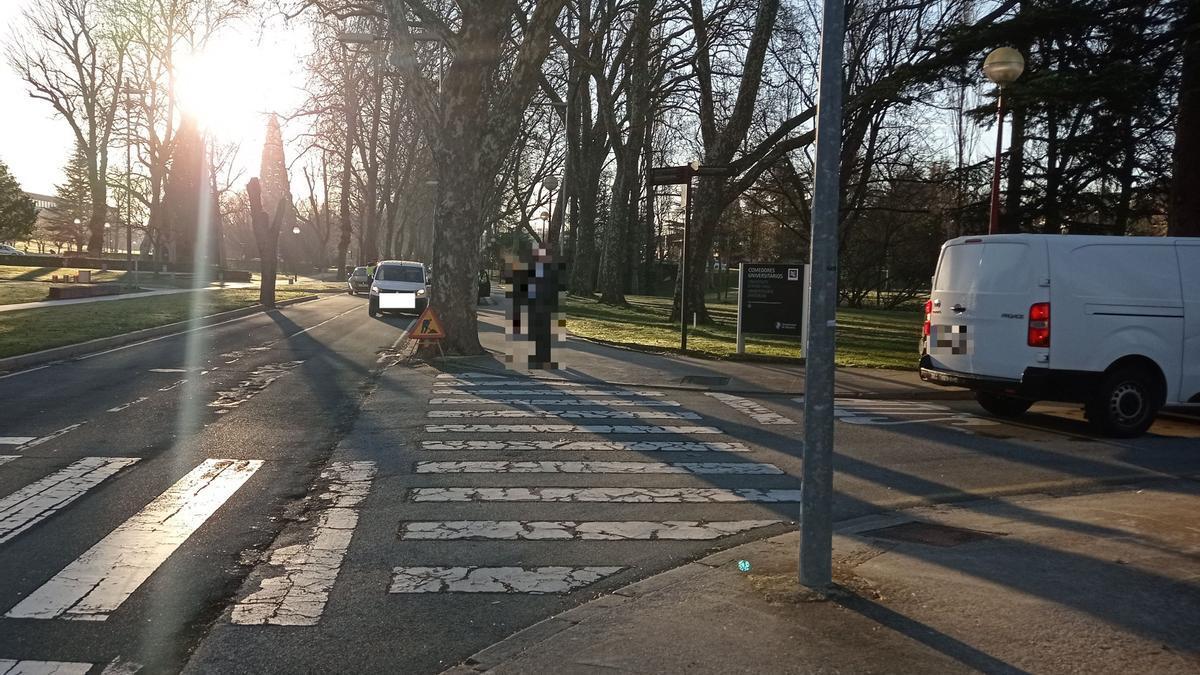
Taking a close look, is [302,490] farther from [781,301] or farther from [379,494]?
[781,301]

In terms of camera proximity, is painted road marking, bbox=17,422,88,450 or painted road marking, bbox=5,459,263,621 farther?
painted road marking, bbox=17,422,88,450

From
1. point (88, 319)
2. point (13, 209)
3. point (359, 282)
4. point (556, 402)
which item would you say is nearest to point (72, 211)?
point (13, 209)

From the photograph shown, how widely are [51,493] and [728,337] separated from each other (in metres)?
18.3

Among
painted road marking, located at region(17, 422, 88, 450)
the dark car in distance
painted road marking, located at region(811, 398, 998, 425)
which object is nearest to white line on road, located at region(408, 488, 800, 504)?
painted road marking, located at region(17, 422, 88, 450)

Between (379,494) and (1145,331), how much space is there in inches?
338

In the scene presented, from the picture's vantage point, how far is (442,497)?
7.23 meters

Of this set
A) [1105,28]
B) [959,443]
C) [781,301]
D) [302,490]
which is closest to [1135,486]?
[959,443]

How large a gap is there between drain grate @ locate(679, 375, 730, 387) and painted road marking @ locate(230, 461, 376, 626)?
8155 millimetres

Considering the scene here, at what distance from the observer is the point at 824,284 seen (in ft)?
15.9

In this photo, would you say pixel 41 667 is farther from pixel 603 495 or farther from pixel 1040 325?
pixel 1040 325

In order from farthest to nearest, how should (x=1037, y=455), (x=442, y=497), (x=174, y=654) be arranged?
(x=1037, y=455) → (x=442, y=497) → (x=174, y=654)

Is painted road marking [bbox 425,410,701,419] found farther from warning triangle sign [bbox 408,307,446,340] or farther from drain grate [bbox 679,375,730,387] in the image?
warning triangle sign [bbox 408,307,446,340]

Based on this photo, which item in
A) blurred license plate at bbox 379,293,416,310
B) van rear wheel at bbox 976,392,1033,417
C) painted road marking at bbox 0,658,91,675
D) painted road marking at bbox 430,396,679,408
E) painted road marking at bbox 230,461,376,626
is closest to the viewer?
painted road marking at bbox 0,658,91,675

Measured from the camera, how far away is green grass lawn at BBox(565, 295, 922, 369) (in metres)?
19.6
